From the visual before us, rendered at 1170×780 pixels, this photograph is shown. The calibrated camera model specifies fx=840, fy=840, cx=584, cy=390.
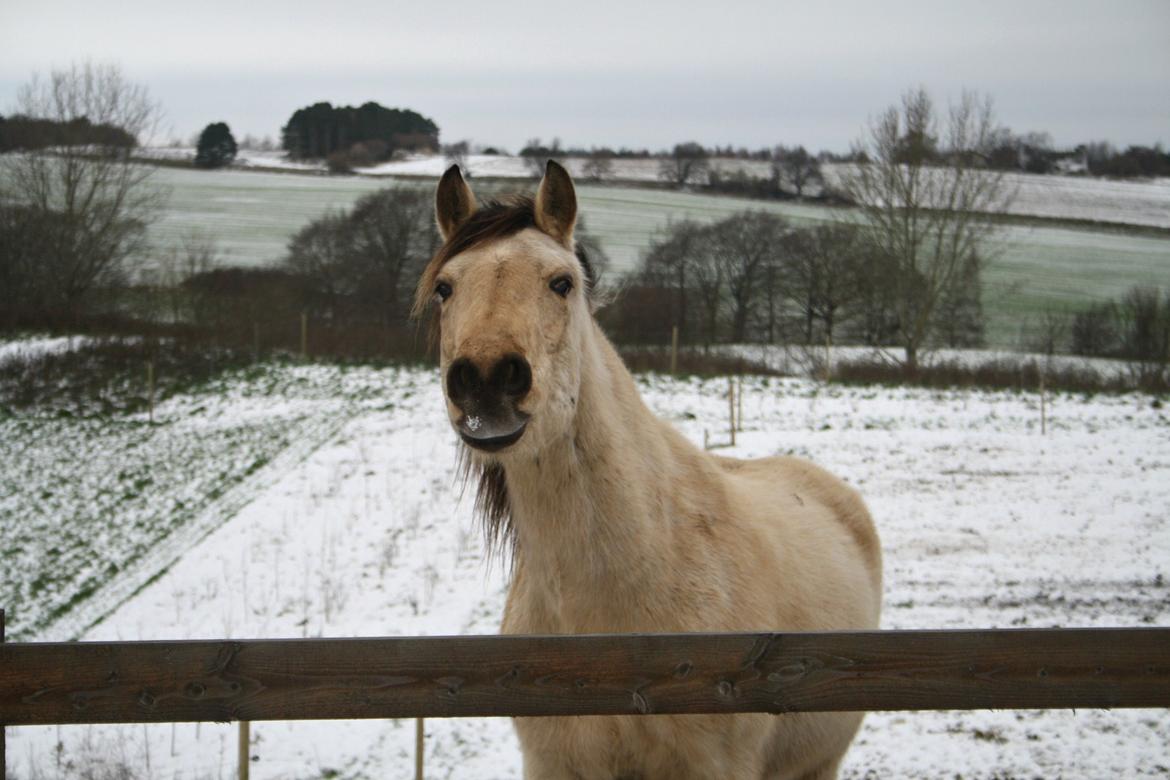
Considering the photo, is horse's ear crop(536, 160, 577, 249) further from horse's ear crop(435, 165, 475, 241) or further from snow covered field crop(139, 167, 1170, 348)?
snow covered field crop(139, 167, 1170, 348)

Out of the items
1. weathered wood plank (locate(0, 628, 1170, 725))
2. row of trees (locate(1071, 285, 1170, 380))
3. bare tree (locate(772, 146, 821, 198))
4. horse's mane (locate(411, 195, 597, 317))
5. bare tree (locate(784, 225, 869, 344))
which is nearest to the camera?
weathered wood plank (locate(0, 628, 1170, 725))

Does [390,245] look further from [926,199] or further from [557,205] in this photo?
[557,205]

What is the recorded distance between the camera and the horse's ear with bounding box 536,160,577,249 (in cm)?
308

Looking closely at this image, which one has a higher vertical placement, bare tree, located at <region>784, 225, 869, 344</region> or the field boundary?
bare tree, located at <region>784, 225, 869, 344</region>

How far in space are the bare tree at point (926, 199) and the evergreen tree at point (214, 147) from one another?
52.4 metres

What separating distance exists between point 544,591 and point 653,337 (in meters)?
29.7

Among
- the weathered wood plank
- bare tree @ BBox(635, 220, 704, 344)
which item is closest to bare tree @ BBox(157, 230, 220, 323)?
bare tree @ BBox(635, 220, 704, 344)

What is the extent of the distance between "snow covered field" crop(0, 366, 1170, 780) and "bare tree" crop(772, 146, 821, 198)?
2965cm

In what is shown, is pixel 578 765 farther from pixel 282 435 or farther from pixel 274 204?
pixel 274 204

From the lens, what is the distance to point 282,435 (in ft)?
58.9

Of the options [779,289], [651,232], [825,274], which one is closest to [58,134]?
[651,232]

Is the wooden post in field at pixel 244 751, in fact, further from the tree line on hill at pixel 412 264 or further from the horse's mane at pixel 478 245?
the tree line on hill at pixel 412 264

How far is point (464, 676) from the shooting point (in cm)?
231

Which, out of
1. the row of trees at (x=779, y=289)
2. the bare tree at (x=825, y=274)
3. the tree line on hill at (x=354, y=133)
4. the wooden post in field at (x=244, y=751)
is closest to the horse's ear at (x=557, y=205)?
the wooden post in field at (x=244, y=751)
